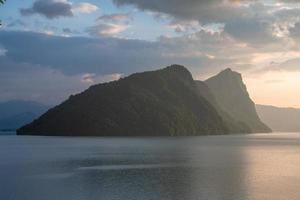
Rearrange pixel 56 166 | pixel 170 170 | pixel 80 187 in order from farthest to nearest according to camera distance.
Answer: pixel 56 166, pixel 170 170, pixel 80 187

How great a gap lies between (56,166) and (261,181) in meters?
66.3

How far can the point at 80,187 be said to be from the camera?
92.8 m

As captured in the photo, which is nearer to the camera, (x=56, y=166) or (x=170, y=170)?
(x=170, y=170)

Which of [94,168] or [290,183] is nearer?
[290,183]

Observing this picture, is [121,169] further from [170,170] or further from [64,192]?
[64,192]

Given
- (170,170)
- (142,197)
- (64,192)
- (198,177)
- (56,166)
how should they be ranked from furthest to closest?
(56,166), (170,170), (198,177), (64,192), (142,197)

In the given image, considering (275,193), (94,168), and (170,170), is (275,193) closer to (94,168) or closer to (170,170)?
(170,170)

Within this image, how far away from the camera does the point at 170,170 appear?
13012 centimetres

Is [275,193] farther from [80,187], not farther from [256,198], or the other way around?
[80,187]

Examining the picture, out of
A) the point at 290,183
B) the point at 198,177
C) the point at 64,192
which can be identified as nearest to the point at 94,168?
the point at 198,177

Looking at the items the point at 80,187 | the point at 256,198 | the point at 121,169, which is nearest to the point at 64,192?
the point at 80,187

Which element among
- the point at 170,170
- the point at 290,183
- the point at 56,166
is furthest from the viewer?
the point at 56,166

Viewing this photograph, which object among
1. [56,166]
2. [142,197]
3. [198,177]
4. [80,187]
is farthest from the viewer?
[56,166]

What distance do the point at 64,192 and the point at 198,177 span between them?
3854cm
